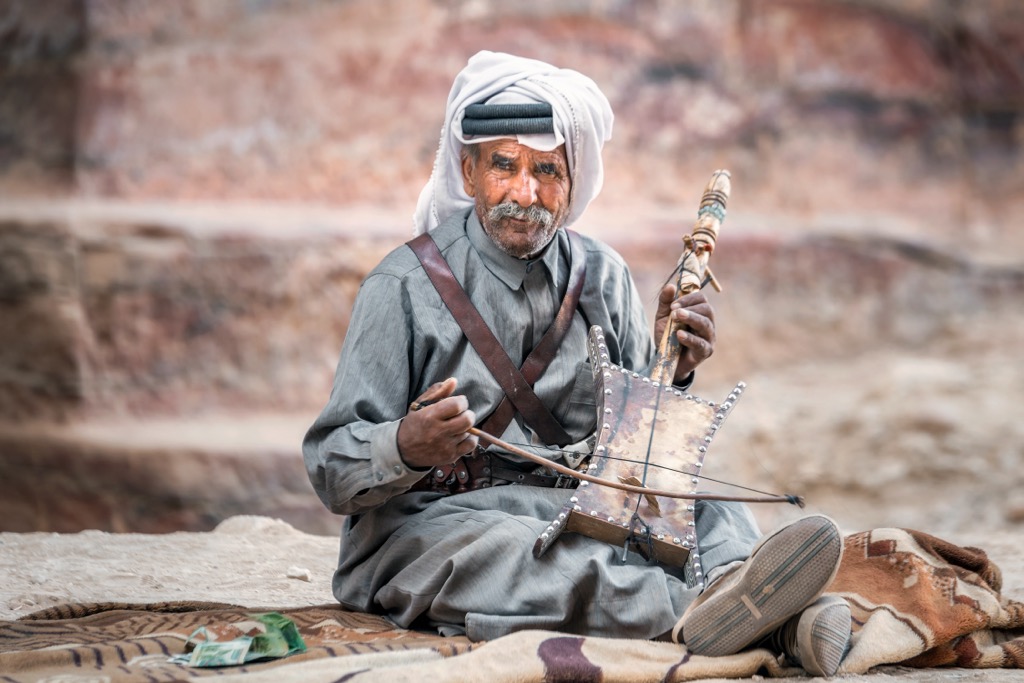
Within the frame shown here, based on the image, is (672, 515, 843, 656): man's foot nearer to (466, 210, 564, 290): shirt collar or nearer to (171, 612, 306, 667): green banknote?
(171, 612, 306, 667): green banknote

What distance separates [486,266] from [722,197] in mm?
754

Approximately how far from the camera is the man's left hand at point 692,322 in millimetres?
3369

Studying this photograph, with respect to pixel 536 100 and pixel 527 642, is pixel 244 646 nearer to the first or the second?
pixel 527 642

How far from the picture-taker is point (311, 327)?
25.8 feet

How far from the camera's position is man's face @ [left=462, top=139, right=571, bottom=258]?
3.36m

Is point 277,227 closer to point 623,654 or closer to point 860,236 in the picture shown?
point 860,236

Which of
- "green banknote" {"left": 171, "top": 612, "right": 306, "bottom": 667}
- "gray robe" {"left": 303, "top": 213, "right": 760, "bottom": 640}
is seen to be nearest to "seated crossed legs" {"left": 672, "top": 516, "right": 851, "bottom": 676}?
"gray robe" {"left": 303, "top": 213, "right": 760, "bottom": 640}

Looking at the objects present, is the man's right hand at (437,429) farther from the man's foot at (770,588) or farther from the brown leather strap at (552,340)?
the man's foot at (770,588)

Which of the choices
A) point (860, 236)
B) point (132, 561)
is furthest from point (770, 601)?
point (860, 236)

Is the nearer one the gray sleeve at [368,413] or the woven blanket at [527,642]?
the woven blanket at [527,642]

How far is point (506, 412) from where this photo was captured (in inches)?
130

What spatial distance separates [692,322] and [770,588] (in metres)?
0.87

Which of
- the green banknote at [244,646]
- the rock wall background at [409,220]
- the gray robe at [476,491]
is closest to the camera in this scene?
the green banknote at [244,646]

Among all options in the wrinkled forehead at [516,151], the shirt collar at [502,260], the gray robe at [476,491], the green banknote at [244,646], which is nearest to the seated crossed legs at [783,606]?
the gray robe at [476,491]
